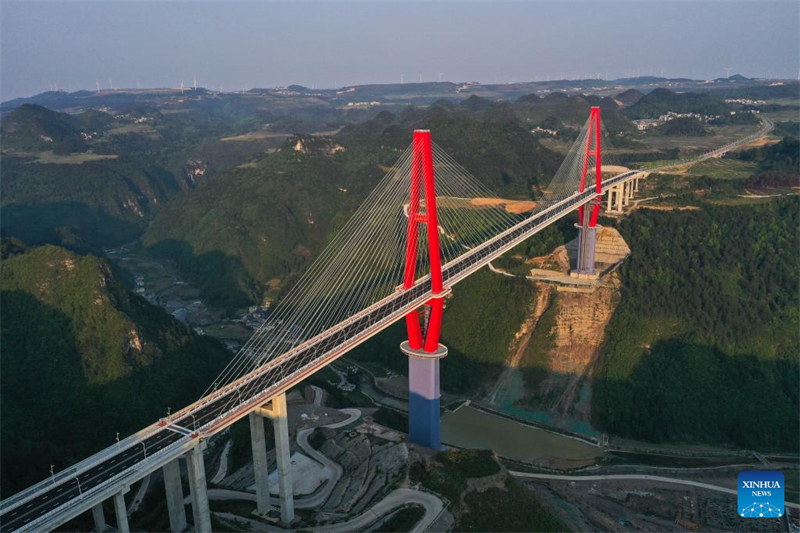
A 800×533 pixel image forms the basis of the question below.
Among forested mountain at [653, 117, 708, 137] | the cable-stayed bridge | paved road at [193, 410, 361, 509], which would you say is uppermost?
forested mountain at [653, 117, 708, 137]

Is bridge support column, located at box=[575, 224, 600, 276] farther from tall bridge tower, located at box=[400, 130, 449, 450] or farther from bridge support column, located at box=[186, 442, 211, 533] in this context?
bridge support column, located at box=[186, 442, 211, 533]

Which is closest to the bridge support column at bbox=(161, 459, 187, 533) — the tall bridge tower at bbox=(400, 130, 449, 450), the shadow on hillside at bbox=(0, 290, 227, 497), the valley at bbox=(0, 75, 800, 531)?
the valley at bbox=(0, 75, 800, 531)

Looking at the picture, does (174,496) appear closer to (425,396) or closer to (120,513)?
(120,513)

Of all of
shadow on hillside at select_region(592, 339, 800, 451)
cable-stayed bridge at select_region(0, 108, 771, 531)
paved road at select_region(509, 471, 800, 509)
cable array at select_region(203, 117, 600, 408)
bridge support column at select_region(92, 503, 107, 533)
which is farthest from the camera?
cable array at select_region(203, 117, 600, 408)

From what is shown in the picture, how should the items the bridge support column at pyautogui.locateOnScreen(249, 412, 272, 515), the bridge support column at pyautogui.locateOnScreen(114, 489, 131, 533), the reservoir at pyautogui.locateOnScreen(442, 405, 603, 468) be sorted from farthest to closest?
the reservoir at pyautogui.locateOnScreen(442, 405, 603, 468), the bridge support column at pyautogui.locateOnScreen(249, 412, 272, 515), the bridge support column at pyautogui.locateOnScreen(114, 489, 131, 533)

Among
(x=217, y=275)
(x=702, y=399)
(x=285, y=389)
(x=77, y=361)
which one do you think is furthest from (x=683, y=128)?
(x=285, y=389)

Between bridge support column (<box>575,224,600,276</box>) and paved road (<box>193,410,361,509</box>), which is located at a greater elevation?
bridge support column (<box>575,224,600,276</box>)

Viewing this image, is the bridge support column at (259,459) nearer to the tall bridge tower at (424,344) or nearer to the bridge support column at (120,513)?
the bridge support column at (120,513)
